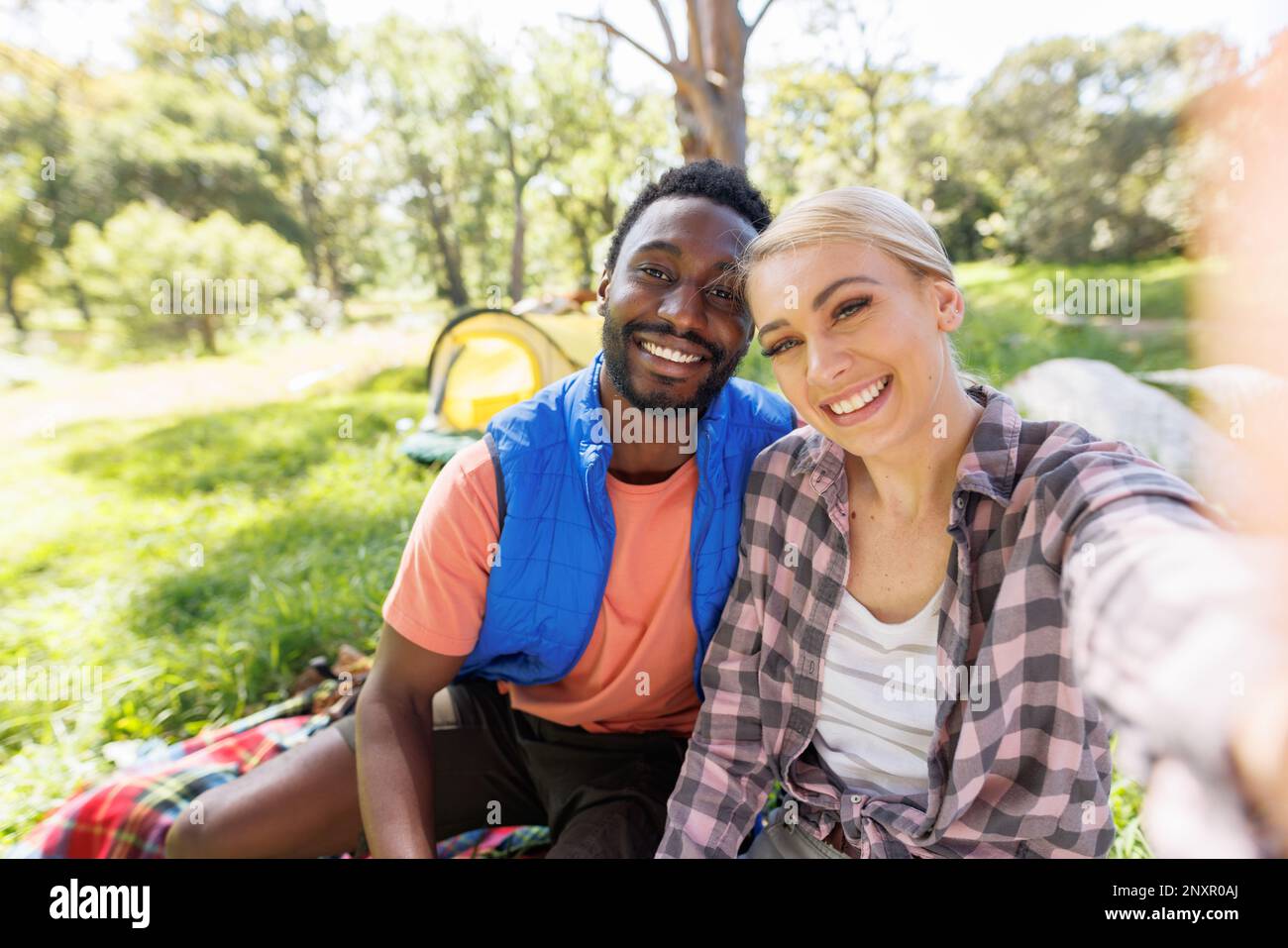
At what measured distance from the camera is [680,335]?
1.90 m

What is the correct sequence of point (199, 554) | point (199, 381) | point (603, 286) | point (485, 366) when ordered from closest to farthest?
point (603, 286)
point (199, 554)
point (485, 366)
point (199, 381)

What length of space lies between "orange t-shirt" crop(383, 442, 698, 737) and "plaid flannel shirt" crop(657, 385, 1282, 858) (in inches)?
6.7

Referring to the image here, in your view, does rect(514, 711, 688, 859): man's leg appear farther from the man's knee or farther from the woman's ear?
the woman's ear

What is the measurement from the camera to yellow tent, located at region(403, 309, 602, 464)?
5.94 m

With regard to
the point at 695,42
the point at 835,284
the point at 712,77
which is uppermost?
the point at 695,42

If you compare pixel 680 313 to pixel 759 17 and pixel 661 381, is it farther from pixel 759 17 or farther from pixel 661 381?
pixel 759 17

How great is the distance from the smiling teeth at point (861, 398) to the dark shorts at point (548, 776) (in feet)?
3.32

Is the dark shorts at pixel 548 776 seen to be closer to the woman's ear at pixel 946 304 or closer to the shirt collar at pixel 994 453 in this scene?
the shirt collar at pixel 994 453

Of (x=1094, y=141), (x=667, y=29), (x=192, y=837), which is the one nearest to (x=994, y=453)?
(x=192, y=837)

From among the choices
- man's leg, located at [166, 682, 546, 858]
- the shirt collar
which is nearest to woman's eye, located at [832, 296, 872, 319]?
the shirt collar

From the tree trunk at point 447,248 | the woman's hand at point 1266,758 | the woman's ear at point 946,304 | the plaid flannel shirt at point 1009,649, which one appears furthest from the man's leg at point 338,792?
the tree trunk at point 447,248

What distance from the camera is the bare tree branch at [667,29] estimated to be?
4832 millimetres

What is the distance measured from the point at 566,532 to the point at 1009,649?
3.16 ft
